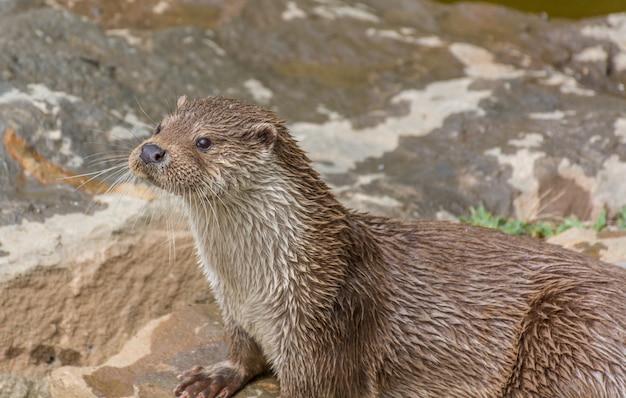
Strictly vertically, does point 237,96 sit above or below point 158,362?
above

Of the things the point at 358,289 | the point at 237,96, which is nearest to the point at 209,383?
the point at 358,289

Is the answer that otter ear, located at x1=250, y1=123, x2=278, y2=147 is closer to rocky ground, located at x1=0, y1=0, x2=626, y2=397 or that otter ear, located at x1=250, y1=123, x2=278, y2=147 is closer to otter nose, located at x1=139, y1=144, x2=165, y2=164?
otter nose, located at x1=139, y1=144, x2=165, y2=164

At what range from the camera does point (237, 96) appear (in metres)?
5.28

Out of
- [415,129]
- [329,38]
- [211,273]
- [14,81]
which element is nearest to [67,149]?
[14,81]

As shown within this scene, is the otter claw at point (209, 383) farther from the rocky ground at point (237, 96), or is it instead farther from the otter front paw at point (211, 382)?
the rocky ground at point (237, 96)

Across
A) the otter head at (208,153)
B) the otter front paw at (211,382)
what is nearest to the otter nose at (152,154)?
the otter head at (208,153)

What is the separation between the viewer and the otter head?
9.23 feet

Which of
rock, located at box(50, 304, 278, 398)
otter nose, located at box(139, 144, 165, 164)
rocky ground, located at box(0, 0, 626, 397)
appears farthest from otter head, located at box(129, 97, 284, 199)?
rock, located at box(50, 304, 278, 398)

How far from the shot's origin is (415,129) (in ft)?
16.9

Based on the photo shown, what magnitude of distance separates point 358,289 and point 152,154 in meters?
0.89

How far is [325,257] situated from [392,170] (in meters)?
1.92

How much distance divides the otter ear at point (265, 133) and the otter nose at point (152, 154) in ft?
1.07

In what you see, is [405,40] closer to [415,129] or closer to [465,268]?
[415,129]

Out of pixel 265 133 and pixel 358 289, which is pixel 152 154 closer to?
A: pixel 265 133
